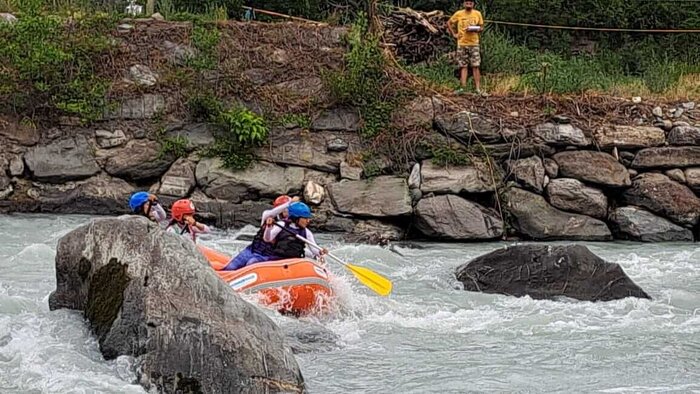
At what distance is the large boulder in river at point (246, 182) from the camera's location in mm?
13352

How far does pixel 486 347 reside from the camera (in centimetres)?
729

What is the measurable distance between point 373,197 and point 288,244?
4.48m

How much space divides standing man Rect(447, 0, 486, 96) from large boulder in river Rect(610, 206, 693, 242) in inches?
119

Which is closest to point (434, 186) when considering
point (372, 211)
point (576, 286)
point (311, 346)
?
point (372, 211)

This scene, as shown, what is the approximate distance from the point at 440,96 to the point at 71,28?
542 cm

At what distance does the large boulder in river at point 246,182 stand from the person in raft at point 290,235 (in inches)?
178

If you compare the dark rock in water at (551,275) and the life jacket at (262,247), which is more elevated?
the life jacket at (262,247)

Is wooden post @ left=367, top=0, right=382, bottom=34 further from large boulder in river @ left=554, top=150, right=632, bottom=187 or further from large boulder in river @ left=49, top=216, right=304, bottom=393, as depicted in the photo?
large boulder in river @ left=49, top=216, right=304, bottom=393

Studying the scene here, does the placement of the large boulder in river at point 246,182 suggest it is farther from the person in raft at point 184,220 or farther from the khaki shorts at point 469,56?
the person in raft at point 184,220

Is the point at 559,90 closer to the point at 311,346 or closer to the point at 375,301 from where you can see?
the point at 375,301

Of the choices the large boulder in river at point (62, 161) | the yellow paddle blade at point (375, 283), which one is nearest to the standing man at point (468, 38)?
the large boulder in river at point (62, 161)

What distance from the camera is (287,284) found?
7910 mm

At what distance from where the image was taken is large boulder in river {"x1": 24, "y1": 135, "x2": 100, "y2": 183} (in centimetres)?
1355

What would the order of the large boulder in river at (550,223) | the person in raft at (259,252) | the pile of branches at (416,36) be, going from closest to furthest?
the person in raft at (259,252)
the large boulder in river at (550,223)
the pile of branches at (416,36)
